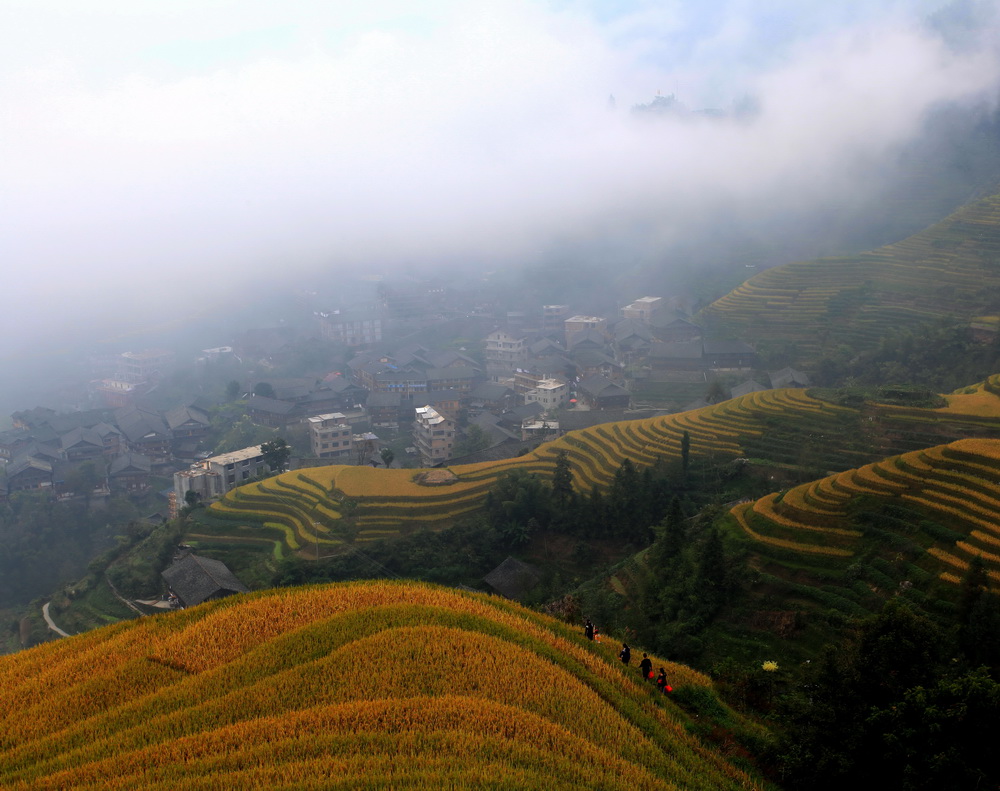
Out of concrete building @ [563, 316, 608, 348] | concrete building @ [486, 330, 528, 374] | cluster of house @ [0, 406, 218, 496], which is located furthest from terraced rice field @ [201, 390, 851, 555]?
concrete building @ [563, 316, 608, 348]

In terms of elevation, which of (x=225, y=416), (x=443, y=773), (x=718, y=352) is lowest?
(x=225, y=416)

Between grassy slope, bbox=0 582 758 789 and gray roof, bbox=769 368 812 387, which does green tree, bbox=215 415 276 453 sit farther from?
grassy slope, bbox=0 582 758 789

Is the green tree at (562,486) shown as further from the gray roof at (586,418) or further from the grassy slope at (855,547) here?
the gray roof at (586,418)

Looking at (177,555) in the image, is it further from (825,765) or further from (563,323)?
(563,323)

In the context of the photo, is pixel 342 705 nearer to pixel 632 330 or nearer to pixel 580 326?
pixel 632 330

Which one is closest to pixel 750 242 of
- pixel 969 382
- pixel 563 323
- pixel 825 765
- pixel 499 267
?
pixel 563 323

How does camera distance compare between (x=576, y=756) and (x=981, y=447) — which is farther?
(x=981, y=447)
